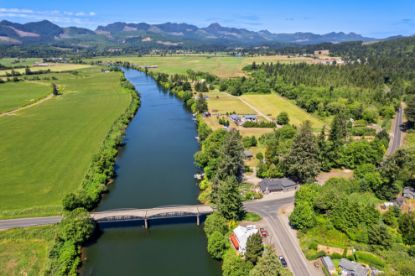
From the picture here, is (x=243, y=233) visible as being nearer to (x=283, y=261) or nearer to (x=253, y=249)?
(x=253, y=249)

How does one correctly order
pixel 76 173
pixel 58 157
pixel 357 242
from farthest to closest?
pixel 58 157
pixel 76 173
pixel 357 242

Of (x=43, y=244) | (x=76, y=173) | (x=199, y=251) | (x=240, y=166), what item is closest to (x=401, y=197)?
(x=240, y=166)

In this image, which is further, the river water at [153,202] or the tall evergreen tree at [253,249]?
the river water at [153,202]

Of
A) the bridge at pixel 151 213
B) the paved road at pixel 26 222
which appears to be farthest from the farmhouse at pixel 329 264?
the paved road at pixel 26 222

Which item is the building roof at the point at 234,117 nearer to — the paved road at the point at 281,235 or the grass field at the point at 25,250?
the paved road at the point at 281,235

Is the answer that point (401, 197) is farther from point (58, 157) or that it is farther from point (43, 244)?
point (58, 157)

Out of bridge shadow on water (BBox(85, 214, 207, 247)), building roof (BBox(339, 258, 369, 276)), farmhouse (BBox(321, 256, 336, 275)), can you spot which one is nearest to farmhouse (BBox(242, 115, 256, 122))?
bridge shadow on water (BBox(85, 214, 207, 247))

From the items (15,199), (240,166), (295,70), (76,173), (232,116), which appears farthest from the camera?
(295,70)
